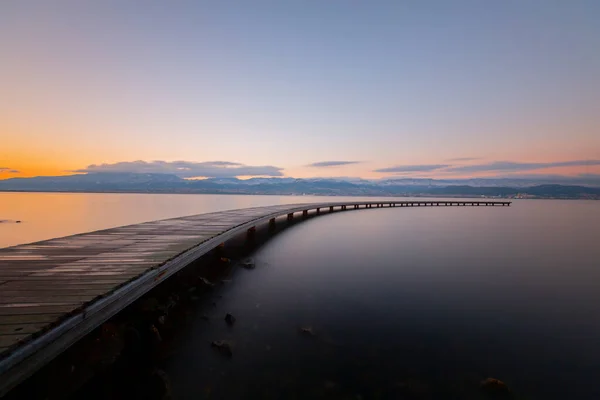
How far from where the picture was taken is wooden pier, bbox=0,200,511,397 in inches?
119

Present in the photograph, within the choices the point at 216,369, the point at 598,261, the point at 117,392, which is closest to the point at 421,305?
the point at 216,369

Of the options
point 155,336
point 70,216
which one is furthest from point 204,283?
point 70,216

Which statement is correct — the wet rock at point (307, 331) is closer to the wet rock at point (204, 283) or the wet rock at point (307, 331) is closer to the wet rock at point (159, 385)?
the wet rock at point (159, 385)

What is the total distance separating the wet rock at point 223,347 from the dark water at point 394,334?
4.4 inches

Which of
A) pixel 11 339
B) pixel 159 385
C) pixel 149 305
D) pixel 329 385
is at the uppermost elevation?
pixel 11 339

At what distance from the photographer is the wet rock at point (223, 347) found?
5289mm

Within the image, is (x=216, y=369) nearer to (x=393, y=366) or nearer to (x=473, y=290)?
(x=393, y=366)

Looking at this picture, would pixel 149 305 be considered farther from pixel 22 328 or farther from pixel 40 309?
pixel 22 328

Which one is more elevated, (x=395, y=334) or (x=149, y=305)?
(x=149, y=305)

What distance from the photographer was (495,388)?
448 centimetres

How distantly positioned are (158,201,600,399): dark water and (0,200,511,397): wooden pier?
55.7 inches

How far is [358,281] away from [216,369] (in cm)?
610

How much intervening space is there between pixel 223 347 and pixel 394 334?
10.8ft

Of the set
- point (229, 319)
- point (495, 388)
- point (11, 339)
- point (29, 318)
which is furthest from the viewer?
point (229, 319)
